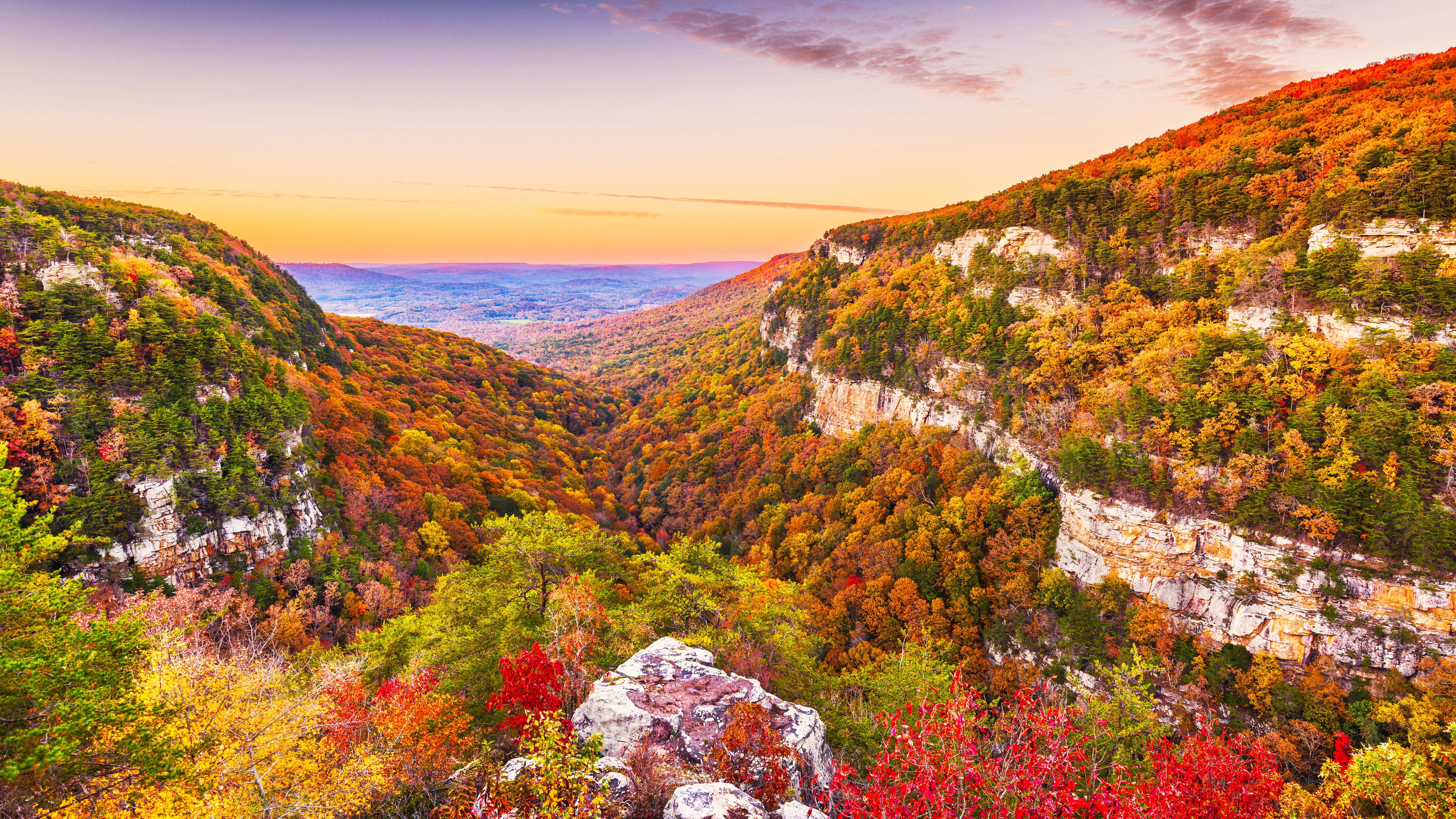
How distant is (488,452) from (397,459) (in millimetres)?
18408

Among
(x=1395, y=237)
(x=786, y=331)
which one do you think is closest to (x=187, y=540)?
(x=1395, y=237)

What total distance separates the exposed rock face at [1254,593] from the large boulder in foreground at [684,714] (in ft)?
92.1

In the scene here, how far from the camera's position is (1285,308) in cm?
3055

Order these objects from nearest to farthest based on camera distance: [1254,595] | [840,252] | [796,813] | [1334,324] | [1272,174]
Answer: [796,813], [1254,595], [1334,324], [1272,174], [840,252]

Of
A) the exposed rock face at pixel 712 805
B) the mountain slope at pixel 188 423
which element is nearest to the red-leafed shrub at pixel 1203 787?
the exposed rock face at pixel 712 805

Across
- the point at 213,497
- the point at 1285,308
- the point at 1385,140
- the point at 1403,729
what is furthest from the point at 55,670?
the point at 1385,140

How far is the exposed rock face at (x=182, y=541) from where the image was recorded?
3186 centimetres

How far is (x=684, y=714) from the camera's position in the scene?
14789 millimetres

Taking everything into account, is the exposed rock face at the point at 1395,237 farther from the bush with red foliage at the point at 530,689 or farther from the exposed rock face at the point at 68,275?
the exposed rock face at the point at 68,275

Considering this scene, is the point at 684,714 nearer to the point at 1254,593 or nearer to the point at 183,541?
the point at 1254,593

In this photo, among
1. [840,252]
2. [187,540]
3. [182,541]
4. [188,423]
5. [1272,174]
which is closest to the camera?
[182,541]

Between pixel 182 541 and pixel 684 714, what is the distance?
38.5 m

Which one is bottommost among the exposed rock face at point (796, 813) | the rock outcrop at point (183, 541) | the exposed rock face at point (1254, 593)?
the rock outcrop at point (183, 541)

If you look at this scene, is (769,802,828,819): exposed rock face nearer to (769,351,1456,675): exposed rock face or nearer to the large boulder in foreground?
the large boulder in foreground
